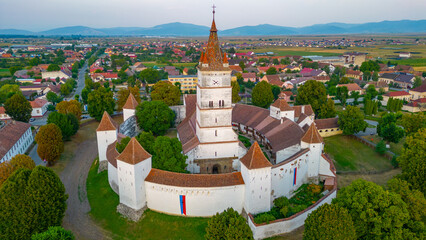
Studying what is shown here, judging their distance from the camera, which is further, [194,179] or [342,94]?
[342,94]

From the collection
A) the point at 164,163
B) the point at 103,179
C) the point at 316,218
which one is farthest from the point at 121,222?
the point at 316,218

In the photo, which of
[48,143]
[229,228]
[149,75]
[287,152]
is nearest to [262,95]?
[287,152]

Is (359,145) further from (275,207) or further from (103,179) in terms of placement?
(103,179)

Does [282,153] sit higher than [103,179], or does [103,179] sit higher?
[282,153]

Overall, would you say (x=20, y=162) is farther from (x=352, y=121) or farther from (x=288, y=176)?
(x=352, y=121)

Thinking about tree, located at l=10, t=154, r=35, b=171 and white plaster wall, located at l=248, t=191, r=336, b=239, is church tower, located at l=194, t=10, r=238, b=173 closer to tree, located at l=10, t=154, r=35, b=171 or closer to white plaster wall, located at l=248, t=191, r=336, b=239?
white plaster wall, located at l=248, t=191, r=336, b=239

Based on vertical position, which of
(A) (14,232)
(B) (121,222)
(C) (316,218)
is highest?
(C) (316,218)

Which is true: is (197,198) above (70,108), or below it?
below
